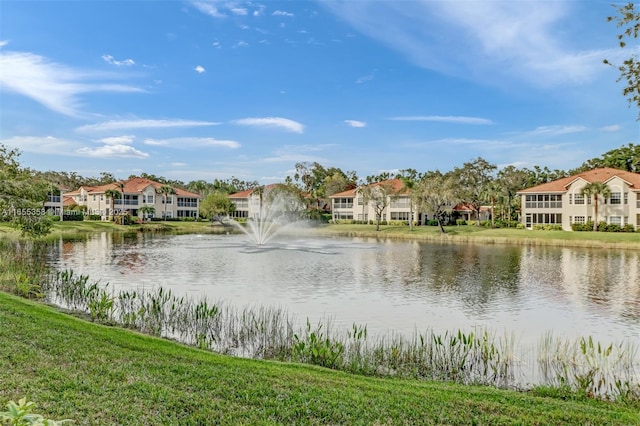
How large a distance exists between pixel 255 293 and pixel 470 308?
30.5ft

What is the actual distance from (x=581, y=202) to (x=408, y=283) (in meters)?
A: 45.7

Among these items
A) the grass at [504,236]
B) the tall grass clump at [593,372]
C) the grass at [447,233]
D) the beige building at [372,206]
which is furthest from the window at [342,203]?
the tall grass clump at [593,372]

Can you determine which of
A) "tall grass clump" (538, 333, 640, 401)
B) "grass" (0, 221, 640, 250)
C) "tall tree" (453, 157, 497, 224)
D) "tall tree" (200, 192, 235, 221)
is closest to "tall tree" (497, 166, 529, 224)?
"tall tree" (453, 157, 497, 224)

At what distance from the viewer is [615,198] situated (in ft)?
184

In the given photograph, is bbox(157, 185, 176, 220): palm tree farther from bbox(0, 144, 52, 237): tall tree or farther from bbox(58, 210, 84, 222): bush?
bbox(0, 144, 52, 237): tall tree

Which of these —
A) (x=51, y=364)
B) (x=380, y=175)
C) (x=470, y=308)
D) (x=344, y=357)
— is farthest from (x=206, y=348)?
(x=380, y=175)

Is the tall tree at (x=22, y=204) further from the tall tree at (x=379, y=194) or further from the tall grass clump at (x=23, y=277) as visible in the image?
the tall tree at (x=379, y=194)

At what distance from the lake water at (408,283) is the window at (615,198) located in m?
20.1

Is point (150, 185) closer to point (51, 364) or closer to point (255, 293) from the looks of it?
point (255, 293)

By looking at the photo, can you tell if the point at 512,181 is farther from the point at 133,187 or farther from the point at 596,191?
the point at 133,187

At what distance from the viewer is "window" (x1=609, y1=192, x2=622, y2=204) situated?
55938mm

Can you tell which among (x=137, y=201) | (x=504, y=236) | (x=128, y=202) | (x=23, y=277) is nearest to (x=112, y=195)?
(x=128, y=202)

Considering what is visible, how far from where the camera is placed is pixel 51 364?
7777 millimetres

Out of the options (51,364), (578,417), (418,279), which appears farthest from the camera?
(418,279)
